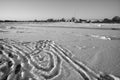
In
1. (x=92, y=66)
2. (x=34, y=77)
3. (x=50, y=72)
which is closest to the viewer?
(x=34, y=77)

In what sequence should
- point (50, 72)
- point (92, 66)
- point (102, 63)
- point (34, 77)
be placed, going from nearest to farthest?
point (34, 77)
point (50, 72)
point (92, 66)
point (102, 63)

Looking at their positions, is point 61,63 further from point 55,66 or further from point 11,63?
point 11,63

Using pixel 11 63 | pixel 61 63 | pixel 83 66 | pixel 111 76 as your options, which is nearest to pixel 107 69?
pixel 111 76

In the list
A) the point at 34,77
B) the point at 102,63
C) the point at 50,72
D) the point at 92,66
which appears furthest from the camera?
the point at 102,63

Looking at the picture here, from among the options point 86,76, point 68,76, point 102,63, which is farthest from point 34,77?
point 102,63

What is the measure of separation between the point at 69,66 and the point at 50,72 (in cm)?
77

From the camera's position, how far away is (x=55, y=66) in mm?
3266

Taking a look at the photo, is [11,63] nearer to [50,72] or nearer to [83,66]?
[50,72]

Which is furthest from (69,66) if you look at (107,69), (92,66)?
(107,69)

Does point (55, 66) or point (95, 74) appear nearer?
point (95, 74)

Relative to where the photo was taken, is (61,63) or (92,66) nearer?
(92,66)

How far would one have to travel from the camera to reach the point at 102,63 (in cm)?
340

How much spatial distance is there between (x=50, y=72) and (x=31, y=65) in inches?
34.9

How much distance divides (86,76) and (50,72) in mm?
1141
